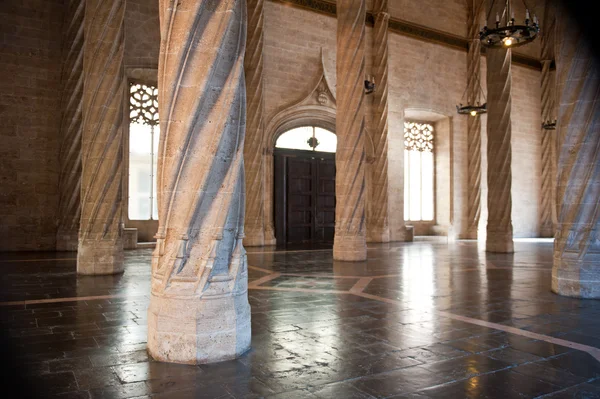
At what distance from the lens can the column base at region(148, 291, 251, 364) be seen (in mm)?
3639

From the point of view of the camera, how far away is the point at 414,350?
387 cm

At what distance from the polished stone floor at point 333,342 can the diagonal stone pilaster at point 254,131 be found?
737 centimetres

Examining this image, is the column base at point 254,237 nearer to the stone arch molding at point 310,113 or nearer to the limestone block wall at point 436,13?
the stone arch molding at point 310,113

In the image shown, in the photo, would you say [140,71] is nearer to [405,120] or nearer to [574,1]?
[405,120]

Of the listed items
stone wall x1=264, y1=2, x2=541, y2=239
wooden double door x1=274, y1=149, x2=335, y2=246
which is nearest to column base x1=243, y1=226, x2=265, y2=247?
wooden double door x1=274, y1=149, x2=335, y2=246

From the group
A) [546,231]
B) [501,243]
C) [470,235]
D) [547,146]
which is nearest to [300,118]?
[501,243]

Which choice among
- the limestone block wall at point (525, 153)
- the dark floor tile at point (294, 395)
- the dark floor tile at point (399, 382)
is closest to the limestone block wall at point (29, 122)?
the dark floor tile at point (294, 395)

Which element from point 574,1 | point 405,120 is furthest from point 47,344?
point 405,120

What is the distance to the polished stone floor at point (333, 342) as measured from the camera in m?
3.06

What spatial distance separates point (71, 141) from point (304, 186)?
25.6 feet

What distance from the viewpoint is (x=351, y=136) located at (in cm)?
1106

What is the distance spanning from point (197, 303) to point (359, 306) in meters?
2.49

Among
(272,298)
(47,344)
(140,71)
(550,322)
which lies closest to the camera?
(47,344)

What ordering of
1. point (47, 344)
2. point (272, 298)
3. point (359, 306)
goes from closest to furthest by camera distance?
point (47, 344), point (359, 306), point (272, 298)
